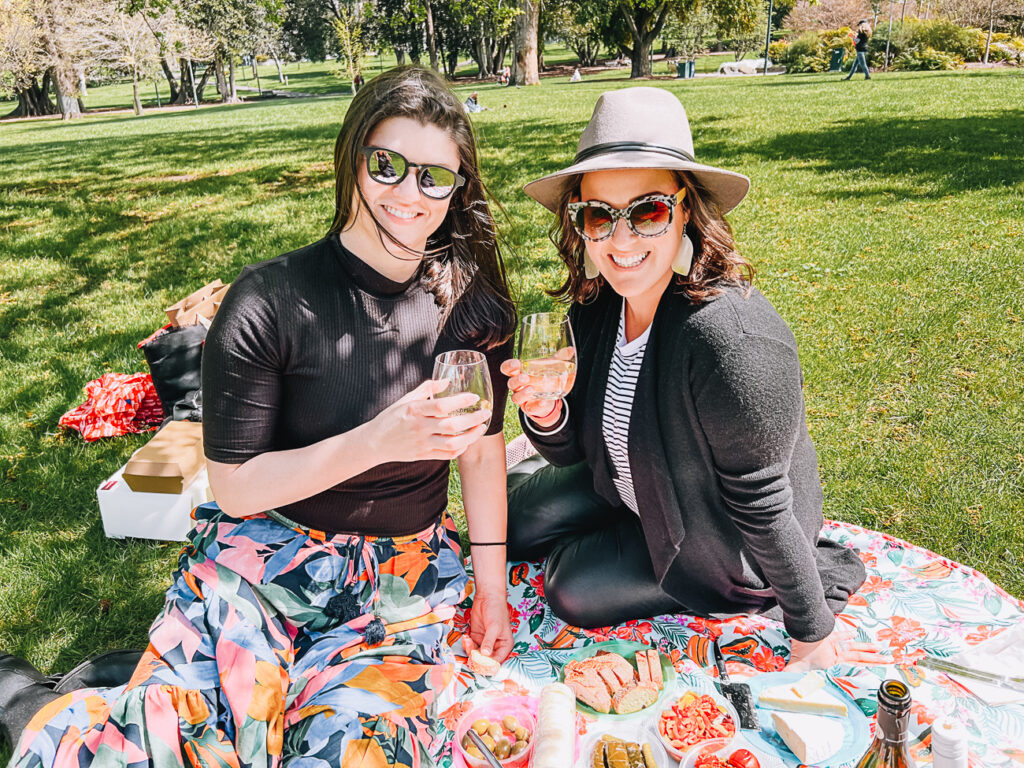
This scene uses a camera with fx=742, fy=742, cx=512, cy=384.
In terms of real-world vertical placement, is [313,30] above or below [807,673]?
above

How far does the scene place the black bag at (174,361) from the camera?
4699 mm

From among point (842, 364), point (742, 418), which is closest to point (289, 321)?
point (742, 418)

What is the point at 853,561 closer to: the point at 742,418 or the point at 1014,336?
the point at 742,418

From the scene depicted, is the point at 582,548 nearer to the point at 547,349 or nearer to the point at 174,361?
the point at 547,349

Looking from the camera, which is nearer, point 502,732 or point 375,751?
point 375,751

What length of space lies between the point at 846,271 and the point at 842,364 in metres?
2.17

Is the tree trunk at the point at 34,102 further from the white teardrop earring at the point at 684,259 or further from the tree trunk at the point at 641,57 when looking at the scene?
the white teardrop earring at the point at 684,259

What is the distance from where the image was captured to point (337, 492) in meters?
2.55

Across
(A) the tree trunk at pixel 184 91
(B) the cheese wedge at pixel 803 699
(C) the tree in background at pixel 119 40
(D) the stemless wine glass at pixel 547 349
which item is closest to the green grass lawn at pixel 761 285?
(B) the cheese wedge at pixel 803 699

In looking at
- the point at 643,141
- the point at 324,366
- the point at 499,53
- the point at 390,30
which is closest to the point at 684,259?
the point at 643,141

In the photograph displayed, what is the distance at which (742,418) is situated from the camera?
2338 mm

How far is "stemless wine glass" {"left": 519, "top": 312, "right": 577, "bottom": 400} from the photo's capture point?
234 centimetres

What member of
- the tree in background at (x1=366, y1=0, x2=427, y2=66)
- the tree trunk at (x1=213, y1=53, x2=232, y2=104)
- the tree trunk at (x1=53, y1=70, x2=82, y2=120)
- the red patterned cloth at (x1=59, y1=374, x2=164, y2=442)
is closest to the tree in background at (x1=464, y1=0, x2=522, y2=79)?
the tree in background at (x1=366, y1=0, x2=427, y2=66)

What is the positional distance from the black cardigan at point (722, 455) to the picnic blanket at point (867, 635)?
198 millimetres
